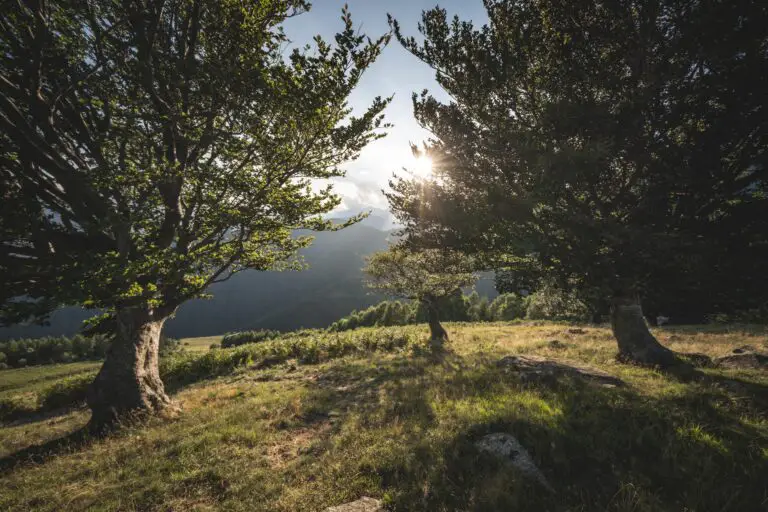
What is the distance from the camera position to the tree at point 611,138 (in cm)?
824

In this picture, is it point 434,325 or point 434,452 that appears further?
point 434,325

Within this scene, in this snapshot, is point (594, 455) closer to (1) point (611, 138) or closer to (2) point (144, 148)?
→ (1) point (611, 138)

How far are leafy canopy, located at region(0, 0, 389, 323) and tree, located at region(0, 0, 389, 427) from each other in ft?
0.16

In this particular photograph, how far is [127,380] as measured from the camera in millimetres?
10422

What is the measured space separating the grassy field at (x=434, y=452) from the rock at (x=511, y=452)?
19 cm

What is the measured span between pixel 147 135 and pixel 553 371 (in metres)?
14.8

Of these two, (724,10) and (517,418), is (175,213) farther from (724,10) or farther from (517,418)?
(724,10)

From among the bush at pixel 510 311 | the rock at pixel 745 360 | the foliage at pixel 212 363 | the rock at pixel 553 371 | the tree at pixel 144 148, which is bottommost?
the bush at pixel 510 311

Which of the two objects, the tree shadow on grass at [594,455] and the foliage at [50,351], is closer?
the tree shadow on grass at [594,455]

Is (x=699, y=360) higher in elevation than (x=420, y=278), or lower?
lower

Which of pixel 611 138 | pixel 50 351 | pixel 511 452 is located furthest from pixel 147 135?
→ pixel 50 351

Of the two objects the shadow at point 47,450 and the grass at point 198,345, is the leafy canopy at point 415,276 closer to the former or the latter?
the shadow at point 47,450

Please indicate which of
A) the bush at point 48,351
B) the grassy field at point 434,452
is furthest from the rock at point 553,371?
the bush at point 48,351

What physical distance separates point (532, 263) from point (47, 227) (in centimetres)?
1572
